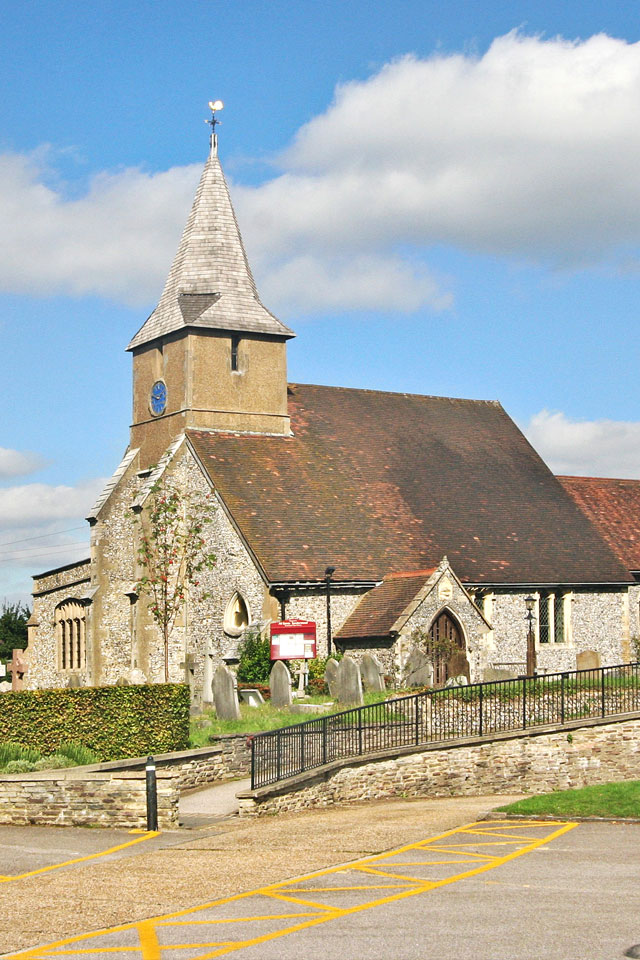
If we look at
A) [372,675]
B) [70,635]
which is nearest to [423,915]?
[372,675]

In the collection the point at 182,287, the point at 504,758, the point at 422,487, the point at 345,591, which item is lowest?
the point at 504,758

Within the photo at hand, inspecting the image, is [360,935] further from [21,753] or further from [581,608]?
[581,608]

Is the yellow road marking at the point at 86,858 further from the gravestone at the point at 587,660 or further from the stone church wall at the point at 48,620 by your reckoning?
the stone church wall at the point at 48,620

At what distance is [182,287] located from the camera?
41625mm

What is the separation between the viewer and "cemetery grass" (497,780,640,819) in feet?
59.6

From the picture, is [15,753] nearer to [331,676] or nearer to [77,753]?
[77,753]

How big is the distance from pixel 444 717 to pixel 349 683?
405cm

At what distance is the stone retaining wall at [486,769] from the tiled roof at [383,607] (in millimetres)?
8177

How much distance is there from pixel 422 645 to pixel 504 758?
28.7 feet

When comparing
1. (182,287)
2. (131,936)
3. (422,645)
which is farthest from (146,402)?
(131,936)

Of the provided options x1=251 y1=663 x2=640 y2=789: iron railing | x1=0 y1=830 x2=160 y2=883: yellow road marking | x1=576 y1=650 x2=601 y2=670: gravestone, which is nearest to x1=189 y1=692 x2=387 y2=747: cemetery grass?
x1=251 y1=663 x2=640 y2=789: iron railing

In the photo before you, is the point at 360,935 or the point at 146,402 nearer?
the point at 360,935

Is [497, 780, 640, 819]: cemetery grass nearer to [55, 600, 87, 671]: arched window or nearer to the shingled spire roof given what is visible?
the shingled spire roof

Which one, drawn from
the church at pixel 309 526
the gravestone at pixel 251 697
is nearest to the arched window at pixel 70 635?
the church at pixel 309 526
